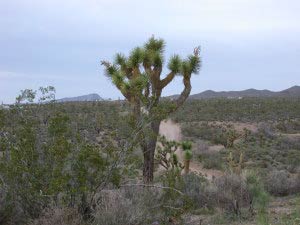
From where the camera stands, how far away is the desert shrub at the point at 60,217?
724 cm

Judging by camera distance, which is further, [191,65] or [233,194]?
[191,65]

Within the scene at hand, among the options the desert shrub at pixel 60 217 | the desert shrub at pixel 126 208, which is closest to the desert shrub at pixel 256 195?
the desert shrub at pixel 126 208

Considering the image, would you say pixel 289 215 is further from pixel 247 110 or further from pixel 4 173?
pixel 247 110

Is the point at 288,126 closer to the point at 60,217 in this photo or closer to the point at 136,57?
the point at 136,57

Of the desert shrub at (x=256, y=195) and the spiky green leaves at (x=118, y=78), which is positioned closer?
the desert shrub at (x=256, y=195)

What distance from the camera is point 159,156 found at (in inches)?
627

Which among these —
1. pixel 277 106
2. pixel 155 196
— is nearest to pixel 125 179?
pixel 155 196

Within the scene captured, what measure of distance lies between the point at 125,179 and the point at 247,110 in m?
43.9

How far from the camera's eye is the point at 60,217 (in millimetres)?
7250

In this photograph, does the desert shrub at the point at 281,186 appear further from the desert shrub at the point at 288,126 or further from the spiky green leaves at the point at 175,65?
the desert shrub at the point at 288,126

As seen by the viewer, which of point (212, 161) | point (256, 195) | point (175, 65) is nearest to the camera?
point (256, 195)

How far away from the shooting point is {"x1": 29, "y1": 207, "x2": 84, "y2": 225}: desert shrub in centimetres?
724

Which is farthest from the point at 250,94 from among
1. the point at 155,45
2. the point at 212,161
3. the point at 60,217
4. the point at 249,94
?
the point at 60,217

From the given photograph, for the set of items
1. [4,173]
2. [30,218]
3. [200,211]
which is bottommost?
[200,211]
